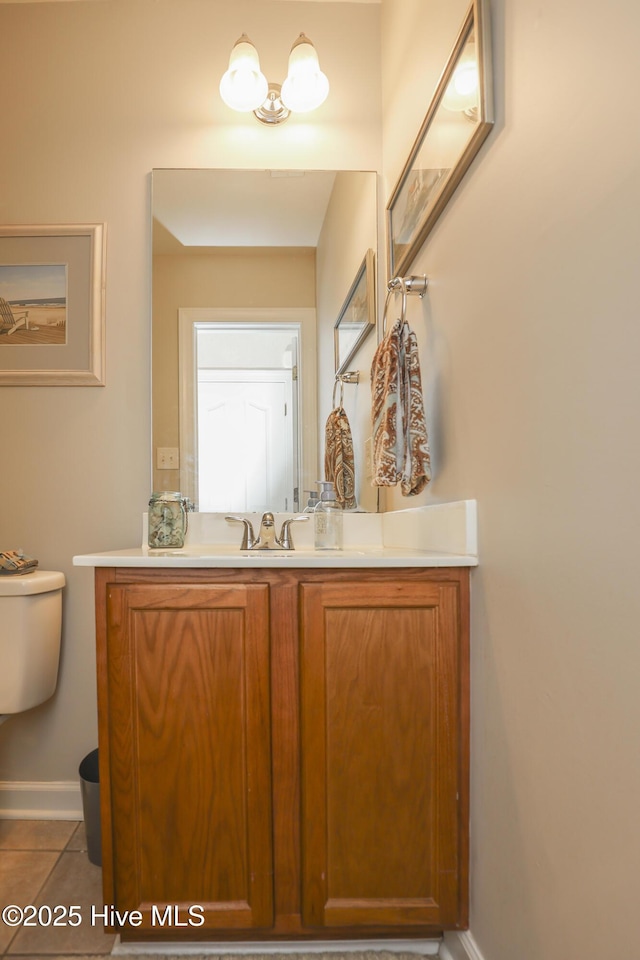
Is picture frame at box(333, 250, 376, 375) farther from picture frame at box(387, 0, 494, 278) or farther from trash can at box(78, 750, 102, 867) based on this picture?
A: trash can at box(78, 750, 102, 867)

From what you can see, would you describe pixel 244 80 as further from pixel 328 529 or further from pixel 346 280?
pixel 328 529

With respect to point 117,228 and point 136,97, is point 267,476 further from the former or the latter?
point 136,97

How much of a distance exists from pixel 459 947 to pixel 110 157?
226 centimetres

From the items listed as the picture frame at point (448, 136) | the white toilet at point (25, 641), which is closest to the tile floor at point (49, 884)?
the white toilet at point (25, 641)

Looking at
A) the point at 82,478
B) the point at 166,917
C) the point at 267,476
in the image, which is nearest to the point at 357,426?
the point at 267,476

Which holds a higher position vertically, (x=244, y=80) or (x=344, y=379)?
(x=244, y=80)

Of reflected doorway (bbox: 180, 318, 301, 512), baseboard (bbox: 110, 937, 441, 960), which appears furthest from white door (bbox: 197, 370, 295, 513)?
baseboard (bbox: 110, 937, 441, 960)

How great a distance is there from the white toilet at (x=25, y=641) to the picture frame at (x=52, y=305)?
630 millimetres

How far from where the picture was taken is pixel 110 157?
2.07 metres

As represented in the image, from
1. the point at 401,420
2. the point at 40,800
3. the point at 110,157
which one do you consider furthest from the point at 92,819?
the point at 110,157

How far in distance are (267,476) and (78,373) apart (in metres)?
0.66

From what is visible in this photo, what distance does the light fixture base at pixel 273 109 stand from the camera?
2.04 metres

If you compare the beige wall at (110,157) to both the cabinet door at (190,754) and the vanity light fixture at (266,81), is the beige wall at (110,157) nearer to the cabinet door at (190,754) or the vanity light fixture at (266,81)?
the vanity light fixture at (266,81)

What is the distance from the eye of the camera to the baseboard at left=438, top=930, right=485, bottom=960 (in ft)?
4.05
